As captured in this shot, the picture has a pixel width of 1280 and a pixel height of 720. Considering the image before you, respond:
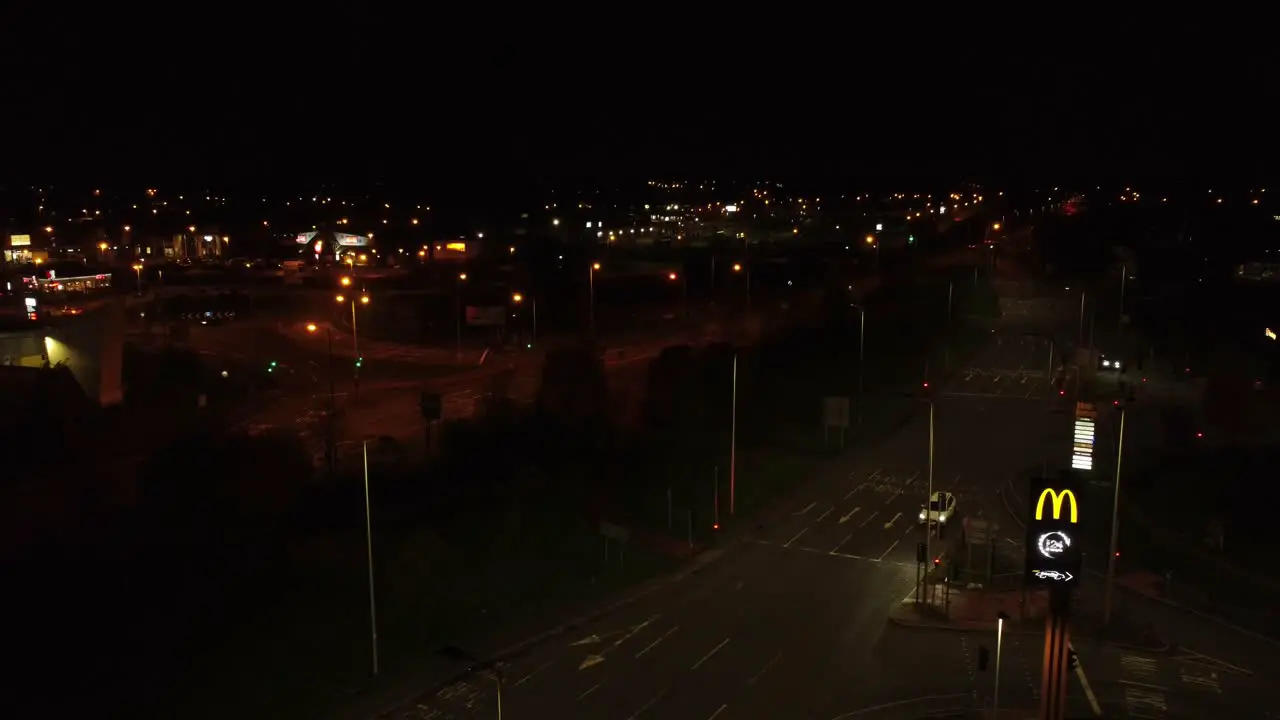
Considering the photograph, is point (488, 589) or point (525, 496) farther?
point (525, 496)

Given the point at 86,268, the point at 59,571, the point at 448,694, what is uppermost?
the point at 86,268

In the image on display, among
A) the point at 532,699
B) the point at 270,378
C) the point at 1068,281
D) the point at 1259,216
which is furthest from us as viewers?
the point at 1259,216

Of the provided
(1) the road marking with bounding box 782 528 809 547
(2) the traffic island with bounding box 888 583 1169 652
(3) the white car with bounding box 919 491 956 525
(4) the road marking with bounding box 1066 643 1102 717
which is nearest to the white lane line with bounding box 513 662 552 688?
(2) the traffic island with bounding box 888 583 1169 652

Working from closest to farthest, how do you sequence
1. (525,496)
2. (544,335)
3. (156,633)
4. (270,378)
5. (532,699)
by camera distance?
(532,699), (156,633), (525,496), (270,378), (544,335)

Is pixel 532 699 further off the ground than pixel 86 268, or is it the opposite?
pixel 86 268

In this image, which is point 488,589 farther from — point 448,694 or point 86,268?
point 86,268

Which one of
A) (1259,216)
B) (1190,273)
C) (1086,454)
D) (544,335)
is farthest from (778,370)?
(1259,216)
